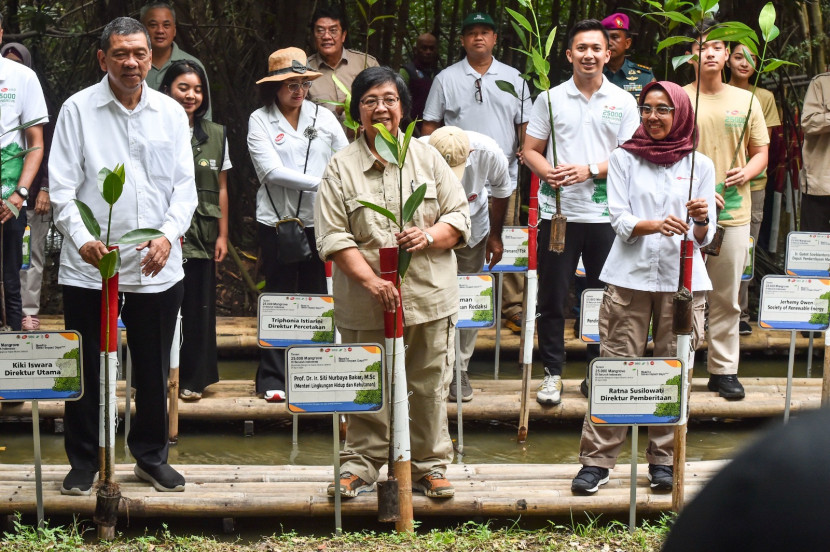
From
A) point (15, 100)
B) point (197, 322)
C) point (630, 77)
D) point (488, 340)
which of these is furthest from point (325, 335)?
point (630, 77)

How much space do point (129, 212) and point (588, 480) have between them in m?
2.13

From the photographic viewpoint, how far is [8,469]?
4785 mm

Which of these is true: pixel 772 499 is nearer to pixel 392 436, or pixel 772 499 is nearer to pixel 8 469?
pixel 392 436

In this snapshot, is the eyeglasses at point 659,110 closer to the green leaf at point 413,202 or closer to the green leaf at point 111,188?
the green leaf at point 413,202

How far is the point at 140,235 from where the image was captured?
4066 mm

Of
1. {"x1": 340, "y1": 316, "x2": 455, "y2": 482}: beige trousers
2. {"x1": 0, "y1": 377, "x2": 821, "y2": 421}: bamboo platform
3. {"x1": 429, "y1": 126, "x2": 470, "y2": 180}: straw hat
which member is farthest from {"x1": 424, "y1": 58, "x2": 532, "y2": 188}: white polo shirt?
{"x1": 340, "y1": 316, "x2": 455, "y2": 482}: beige trousers

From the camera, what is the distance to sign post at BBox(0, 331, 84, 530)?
4.23 m

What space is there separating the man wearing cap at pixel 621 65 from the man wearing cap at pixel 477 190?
125cm

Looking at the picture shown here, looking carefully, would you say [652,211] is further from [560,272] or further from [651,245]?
[560,272]

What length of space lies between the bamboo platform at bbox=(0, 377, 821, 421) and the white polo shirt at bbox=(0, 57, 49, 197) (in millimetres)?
1368

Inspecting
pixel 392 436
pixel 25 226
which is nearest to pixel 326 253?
pixel 392 436

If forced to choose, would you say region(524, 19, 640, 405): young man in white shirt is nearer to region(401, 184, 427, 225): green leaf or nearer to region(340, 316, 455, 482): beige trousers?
region(340, 316, 455, 482): beige trousers

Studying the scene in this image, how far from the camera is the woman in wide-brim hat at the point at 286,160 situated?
5.80 meters

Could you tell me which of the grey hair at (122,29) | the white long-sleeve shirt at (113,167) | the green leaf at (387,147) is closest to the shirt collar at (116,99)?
the white long-sleeve shirt at (113,167)
